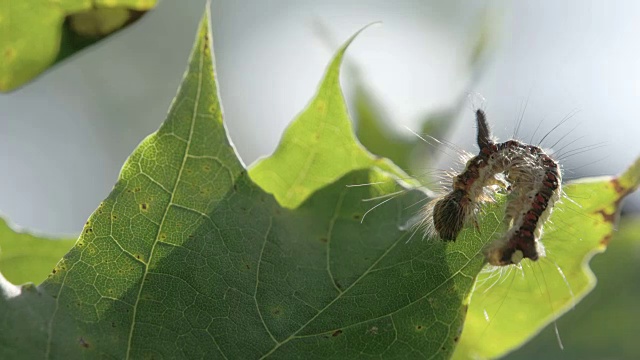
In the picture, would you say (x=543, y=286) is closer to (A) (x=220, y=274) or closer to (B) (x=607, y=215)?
(B) (x=607, y=215)

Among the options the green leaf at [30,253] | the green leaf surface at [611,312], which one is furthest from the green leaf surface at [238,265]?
the green leaf surface at [611,312]

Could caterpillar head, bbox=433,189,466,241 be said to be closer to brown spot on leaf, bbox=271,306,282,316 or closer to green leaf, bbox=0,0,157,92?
brown spot on leaf, bbox=271,306,282,316

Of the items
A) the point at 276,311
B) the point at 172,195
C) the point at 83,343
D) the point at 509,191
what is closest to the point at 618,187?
the point at 509,191

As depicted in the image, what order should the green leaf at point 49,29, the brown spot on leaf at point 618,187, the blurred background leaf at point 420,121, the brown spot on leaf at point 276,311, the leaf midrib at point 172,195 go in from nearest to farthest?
1. the leaf midrib at point 172,195
2. the brown spot on leaf at point 276,311
3. the brown spot on leaf at point 618,187
4. the green leaf at point 49,29
5. the blurred background leaf at point 420,121

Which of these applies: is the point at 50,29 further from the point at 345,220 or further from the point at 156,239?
the point at 345,220

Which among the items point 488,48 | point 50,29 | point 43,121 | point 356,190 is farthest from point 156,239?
point 43,121

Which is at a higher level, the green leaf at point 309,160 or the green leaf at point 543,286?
the green leaf at point 309,160

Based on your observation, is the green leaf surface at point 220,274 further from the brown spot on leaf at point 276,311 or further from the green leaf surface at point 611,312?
the green leaf surface at point 611,312

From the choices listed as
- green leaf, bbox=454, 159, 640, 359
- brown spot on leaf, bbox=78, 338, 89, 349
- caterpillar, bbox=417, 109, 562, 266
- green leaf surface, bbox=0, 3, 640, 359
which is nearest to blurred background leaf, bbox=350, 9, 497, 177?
caterpillar, bbox=417, 109, 562, 266
